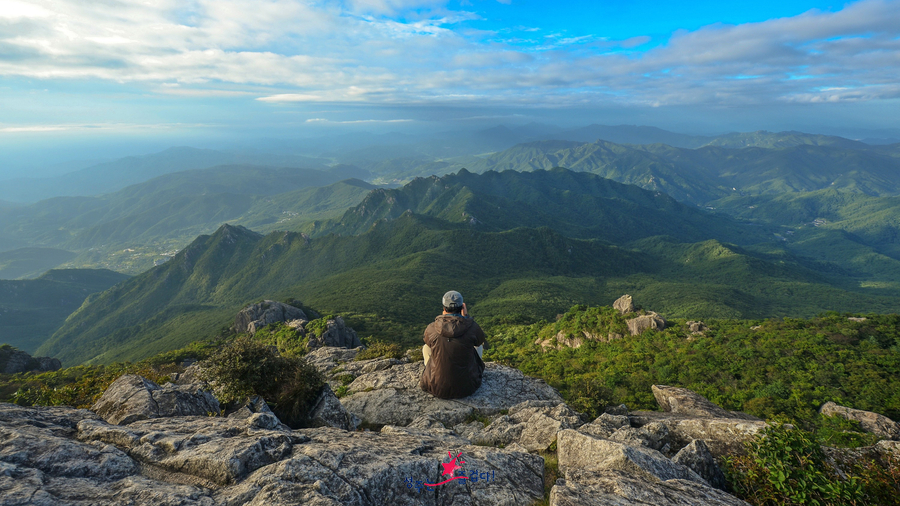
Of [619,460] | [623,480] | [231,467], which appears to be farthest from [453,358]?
[231,467]

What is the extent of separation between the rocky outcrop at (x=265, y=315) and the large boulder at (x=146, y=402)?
67.5 m

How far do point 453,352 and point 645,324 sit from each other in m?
37.2

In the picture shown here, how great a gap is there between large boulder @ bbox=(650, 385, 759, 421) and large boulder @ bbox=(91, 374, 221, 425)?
22461 millimetres

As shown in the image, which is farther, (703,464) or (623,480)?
(703,464)

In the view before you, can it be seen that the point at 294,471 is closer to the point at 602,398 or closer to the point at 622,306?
the point at 602,398

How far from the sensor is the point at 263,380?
14031mm

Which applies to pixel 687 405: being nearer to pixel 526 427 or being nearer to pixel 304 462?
pixel 526 427

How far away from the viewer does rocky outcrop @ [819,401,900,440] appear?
47.8ft

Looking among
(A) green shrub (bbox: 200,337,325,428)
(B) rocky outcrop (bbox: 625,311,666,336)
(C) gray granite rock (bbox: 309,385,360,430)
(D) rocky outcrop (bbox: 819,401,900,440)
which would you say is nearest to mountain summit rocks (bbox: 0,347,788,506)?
(A) green shrub (bbox: 200,337,325,428)

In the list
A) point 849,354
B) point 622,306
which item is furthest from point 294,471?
point 622,306

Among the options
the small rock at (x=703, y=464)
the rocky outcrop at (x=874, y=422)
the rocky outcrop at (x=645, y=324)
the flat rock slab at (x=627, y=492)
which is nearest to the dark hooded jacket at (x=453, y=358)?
the flat rock slab at (x=627, y=492)

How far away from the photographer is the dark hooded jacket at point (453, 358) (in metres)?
14.0

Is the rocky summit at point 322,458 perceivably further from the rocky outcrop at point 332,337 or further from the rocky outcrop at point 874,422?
the rocky outcrop at point 332,337

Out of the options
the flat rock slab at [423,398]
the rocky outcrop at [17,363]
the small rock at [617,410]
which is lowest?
the rocky outcrop at [17,363]
